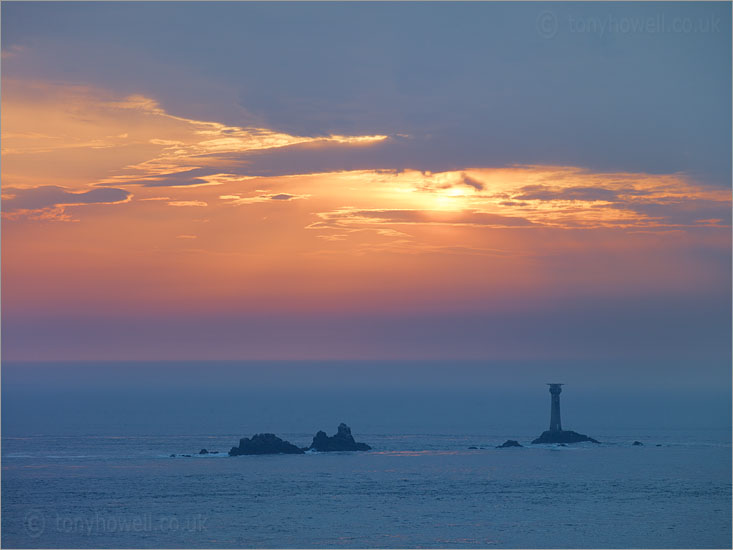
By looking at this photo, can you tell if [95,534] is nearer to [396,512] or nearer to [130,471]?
[396,512]

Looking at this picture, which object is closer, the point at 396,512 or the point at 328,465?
the point at 396,512

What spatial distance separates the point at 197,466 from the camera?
331 ft

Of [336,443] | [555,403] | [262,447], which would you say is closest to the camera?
[262,447]

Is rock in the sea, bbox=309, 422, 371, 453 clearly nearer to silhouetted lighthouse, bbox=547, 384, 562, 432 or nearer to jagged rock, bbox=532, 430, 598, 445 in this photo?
silhouetted lighthouse, bbox=547, 384, 562, 432

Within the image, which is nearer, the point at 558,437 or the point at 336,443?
the point at 336,443

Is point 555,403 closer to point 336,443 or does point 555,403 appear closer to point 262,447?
point 336,443

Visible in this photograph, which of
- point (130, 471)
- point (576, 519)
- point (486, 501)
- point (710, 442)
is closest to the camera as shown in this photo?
point (576, 519)

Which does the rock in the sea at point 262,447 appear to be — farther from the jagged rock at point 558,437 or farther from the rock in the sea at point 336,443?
the jagged rock at point 558,437

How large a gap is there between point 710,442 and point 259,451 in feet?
269

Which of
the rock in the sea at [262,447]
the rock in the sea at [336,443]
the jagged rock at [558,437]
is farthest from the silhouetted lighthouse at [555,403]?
the rock in the sea at [262,447]

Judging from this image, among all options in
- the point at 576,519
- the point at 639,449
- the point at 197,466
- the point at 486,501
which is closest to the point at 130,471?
the point at 197,466

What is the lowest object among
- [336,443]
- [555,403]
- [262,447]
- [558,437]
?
[262,447]

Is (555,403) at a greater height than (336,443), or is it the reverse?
(555,403)

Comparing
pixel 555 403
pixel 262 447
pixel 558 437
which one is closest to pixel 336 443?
pixel 262 447
